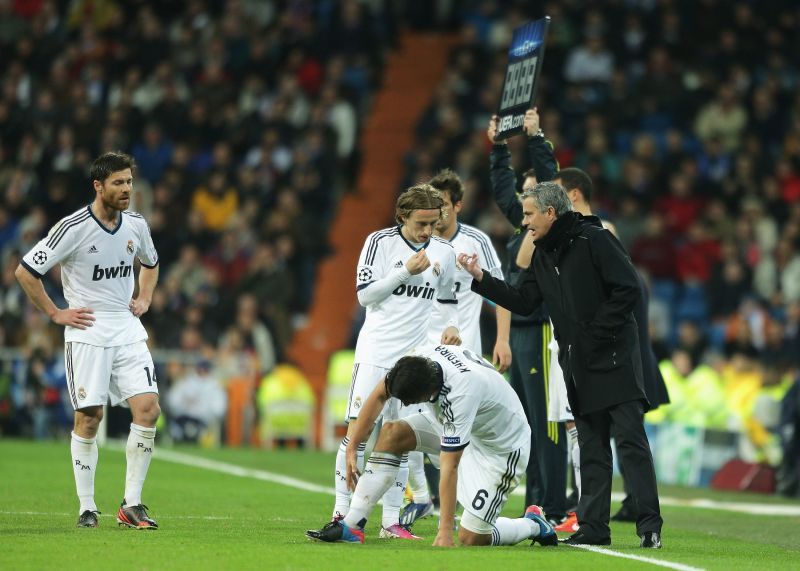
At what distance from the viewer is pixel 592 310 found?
9500mm

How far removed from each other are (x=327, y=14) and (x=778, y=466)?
14.8m

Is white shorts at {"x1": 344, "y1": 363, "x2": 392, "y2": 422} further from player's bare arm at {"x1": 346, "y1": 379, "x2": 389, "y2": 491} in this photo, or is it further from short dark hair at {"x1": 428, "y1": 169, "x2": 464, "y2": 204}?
short dark hair at {"x1": 428, "y1": 169, "x2": 464, "y2": 204}

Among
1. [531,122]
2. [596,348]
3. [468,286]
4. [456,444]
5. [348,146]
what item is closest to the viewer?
[456,444]

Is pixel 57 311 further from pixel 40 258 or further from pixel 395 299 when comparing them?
pixel 395 299

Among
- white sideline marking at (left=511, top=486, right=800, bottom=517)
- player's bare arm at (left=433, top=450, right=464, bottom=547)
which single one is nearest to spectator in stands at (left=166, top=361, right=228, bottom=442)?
white sideline marking at (left=511, top=486, right=800, bottom=517)

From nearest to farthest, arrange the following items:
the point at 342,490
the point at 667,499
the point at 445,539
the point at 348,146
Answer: the point at 445,539, the point at 342,490, the point at 667,499, the point at 348,146

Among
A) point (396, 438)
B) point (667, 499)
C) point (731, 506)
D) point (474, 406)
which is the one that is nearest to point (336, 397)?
point (667, 499)

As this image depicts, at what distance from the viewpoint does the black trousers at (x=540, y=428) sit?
436 inches

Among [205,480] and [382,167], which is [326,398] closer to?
[382,167]

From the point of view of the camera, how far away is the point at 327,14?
1127 inches

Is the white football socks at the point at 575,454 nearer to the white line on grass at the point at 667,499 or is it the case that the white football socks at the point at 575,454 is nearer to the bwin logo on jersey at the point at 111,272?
the white line on grass at the point at 667,499

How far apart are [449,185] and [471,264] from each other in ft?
4.89

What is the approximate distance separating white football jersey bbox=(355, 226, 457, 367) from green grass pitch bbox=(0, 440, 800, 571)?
3.98ft

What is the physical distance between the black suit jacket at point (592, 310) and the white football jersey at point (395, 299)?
0.76m
